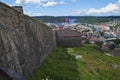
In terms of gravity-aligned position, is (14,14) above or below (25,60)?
above

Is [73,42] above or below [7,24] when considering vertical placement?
below

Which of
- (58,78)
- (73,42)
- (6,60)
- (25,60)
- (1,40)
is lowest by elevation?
(73,42)

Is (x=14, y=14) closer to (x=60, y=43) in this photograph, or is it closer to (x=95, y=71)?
(x=95, y=71)

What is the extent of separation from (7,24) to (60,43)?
28.2 metres

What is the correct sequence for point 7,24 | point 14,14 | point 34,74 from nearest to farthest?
point 7,24 → point 14,14 → point 34,74

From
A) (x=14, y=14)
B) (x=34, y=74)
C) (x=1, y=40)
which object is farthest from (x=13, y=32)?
(x=34, y=74)

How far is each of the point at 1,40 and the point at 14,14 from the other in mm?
2064

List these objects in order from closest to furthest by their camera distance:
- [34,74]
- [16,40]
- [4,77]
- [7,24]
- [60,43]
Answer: [4,77]
[7,24]
[16,40]
[34,74]
[60,43]

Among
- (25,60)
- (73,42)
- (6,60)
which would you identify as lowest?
(73,42)

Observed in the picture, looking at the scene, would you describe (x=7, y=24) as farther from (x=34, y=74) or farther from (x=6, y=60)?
(x=34, y=74)

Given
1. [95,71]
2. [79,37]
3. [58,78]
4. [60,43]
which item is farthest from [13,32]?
[79,37]

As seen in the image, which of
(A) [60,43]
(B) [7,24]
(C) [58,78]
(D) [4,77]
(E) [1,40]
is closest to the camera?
(D) [4,77]

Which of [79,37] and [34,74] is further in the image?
[79,37]

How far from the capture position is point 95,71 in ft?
55.1
